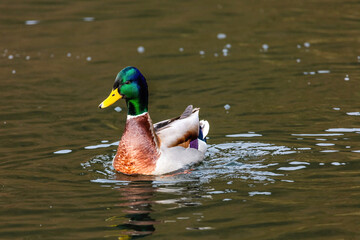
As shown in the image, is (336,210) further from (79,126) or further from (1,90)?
(1,90)

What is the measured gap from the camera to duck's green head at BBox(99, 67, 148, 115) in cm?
1014

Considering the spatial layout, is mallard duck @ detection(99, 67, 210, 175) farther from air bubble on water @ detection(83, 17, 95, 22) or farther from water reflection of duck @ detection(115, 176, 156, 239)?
air bubble on water @ detection(83, 17, 95, 22)

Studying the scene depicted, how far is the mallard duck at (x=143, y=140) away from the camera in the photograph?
10125 mm

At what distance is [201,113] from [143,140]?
349cm

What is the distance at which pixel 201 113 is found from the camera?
1354 centimetres

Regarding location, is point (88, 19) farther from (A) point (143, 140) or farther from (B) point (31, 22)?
(A) point (143, 140)

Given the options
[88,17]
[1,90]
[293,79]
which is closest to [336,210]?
[293,79]

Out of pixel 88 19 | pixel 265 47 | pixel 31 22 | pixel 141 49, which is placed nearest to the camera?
pixel 265 47

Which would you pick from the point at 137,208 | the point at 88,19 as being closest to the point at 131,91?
the point at 137,208

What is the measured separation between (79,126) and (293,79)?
499cm

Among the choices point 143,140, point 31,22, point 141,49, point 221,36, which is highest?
point 31,22

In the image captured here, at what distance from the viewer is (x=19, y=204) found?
8.76 metres

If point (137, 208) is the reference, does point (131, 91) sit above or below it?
above

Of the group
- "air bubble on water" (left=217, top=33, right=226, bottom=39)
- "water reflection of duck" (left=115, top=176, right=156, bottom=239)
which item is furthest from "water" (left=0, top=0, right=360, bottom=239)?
"air bubble on water" (left=217, top=33, right=226, bottom=39)
